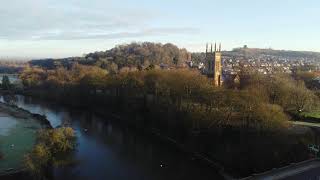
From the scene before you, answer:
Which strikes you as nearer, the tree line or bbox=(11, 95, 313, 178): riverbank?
bbox=(11, 95, 313, 178): riverbank

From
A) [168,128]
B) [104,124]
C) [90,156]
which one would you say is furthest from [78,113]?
[90,156]

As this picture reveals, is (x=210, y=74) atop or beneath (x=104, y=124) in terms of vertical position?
atop

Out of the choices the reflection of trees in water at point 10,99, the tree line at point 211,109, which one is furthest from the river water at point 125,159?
the reflection of trees in water at point 10,99

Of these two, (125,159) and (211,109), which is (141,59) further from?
(125,159)

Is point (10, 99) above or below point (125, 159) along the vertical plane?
below

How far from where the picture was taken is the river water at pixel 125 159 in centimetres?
2278

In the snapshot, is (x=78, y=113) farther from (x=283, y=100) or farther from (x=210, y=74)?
(x=283, y=100)

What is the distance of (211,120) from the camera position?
3036 centimetres

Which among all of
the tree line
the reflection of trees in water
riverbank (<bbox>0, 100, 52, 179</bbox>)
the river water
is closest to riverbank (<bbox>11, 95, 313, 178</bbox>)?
the tree line

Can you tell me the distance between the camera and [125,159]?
86.4ft

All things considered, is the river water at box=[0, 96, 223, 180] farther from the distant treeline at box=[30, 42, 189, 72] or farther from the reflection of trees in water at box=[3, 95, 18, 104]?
the distant treeline at box=[30, 42, 189, 72]

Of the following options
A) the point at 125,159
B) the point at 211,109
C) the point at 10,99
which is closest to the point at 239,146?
the point at 211,109

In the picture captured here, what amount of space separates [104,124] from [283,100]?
16.5m

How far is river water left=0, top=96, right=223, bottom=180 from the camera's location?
22.8 m
